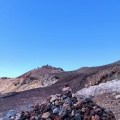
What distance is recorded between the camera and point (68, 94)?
35.0 ft

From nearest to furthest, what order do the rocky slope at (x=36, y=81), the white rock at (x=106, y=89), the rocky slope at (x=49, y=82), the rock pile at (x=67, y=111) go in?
the rock pile at (x=67, y=111), the white rock at (x=106, y=89), the rocky slope at (x=49, y=82), the rocky slope at (x=36, y=81)

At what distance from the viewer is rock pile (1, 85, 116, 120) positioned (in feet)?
31.7

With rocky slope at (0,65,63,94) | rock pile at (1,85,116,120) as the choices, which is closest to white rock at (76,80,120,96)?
rock pile at (1,85,116,120)

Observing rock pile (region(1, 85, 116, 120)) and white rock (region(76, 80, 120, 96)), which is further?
white rock (region(76, 80, 120, 96))

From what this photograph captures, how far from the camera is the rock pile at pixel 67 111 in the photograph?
9656mm

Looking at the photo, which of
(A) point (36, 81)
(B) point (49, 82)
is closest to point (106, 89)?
(B) point (49, 82)

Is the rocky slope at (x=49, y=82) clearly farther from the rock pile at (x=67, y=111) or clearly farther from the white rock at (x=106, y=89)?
the rock pile at (x=67, y=111)

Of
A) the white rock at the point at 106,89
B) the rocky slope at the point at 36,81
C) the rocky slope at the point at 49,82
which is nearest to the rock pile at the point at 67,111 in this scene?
the white rock at the point at 106,89

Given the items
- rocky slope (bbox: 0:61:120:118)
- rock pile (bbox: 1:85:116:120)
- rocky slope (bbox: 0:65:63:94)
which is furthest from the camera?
rocky slope (bbox: 0:65:63:94)

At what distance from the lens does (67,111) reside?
9742mm

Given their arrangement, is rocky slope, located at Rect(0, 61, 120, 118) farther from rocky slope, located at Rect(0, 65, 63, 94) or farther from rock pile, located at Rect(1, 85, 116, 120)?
rock pile, located at Rect(1, 85, 116, 120)

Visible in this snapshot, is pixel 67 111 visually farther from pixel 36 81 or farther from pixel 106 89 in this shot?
pixel 36 81

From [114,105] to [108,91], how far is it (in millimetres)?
3814

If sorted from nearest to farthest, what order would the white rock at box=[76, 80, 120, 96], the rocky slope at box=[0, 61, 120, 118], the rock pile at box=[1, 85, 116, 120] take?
the rock pile at box=[1, 85, 116, 120], the white rock at box=[76, 80, 120, 96], the rocky slope at box=[0, 61, 120, 118]
